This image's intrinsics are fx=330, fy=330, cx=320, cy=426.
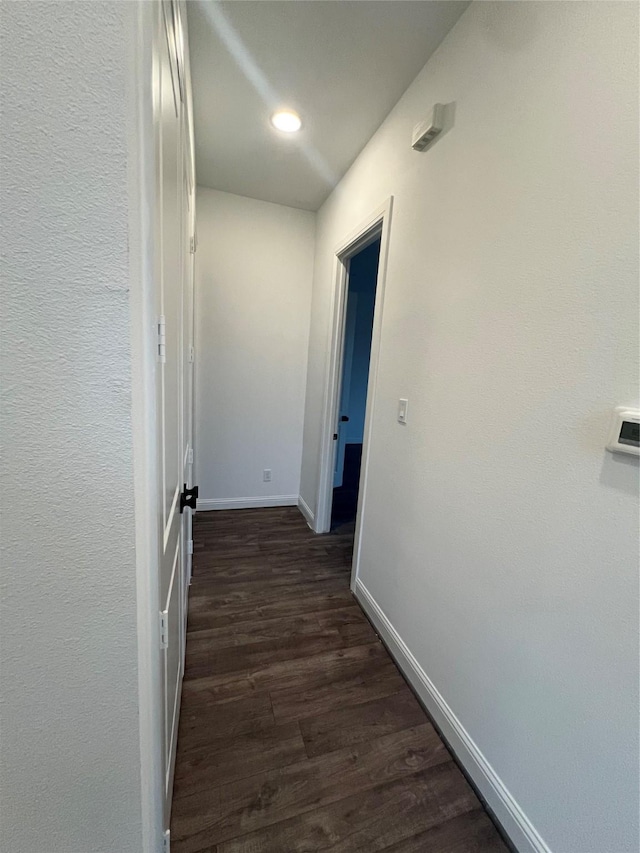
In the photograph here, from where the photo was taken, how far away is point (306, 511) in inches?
121

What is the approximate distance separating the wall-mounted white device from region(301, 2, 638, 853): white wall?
5 cm

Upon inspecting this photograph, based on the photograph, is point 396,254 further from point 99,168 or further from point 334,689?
point 334,689

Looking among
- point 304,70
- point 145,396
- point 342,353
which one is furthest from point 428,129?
point 145,396

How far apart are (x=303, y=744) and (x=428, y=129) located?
2482mm

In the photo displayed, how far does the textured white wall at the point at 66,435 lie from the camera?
0.48 m

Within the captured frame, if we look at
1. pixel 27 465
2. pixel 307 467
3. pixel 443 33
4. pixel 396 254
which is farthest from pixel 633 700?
pixel 307 467

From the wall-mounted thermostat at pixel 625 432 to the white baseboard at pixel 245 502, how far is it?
2.80 metres

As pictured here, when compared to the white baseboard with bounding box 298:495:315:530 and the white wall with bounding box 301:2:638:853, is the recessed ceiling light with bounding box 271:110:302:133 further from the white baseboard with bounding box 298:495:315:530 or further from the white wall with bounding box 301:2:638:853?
the white baseboard with bounding box 298:495:315:530

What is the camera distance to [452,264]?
1318mm

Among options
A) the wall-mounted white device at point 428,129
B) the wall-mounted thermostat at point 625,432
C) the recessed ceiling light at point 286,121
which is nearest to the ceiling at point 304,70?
the recessed ceiling light at point 286,121

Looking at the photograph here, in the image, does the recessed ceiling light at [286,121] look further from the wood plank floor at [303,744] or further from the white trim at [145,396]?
the wood plank floor at [303,744]

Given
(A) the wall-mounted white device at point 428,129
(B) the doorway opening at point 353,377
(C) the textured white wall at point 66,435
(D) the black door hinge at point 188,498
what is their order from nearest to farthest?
(C) the textured white wall at point 66,435, (D) the black door hinge at point 188,498, (A) the wall-mounted white device at point 428,129, (B) the doorway opening at point 353,377

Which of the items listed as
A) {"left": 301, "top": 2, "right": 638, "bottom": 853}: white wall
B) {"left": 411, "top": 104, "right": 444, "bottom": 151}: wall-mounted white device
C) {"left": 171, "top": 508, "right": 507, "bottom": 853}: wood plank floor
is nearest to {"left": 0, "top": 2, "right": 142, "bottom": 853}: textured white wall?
{"left": 171, "top": 508, "right": 507, "bottom": 853}: wood plank floor

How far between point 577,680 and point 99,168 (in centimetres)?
151
